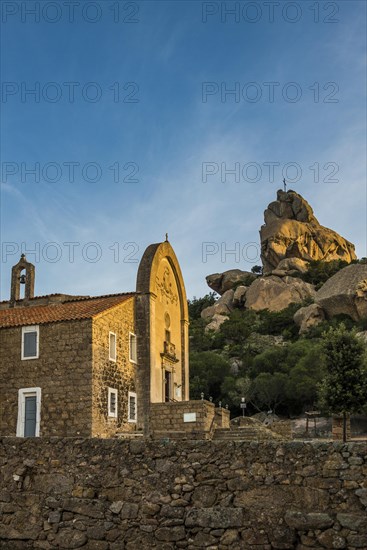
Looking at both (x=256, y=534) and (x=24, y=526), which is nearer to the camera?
(x=256, y=534)

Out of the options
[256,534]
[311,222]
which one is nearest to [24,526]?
[256,534]

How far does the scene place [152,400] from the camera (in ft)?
96.0

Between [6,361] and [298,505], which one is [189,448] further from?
[6,361]

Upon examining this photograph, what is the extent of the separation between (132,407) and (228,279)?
247 ft

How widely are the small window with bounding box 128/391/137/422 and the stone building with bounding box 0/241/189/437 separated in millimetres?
50

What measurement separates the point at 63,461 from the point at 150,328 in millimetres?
19914

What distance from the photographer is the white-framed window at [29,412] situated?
81.5 feet

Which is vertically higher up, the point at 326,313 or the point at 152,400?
the point at 326,313

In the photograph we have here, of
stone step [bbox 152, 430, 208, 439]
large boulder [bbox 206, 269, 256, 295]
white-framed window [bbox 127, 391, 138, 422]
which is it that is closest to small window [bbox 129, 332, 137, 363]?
white-framed window [bbox 127, 391, 138, 422]

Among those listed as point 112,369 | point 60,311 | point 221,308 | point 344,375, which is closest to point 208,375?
point 344,375

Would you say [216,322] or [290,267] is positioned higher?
[290,267]

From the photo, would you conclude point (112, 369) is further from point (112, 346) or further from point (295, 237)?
point (295, 237)

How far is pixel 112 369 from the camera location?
26.8 meters

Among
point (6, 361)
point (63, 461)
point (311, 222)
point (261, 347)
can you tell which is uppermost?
point (311, 222)
